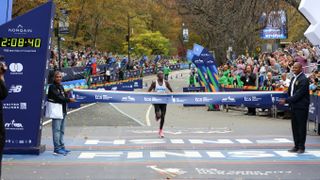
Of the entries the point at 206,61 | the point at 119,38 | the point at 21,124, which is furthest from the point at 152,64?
Result: the point at 21,124

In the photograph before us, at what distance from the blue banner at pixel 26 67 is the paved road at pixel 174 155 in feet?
2.35

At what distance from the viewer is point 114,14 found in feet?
244

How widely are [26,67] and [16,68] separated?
0.21 meters

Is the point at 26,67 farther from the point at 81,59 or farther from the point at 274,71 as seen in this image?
the point at 81,59

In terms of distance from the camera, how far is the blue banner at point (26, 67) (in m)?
12.3

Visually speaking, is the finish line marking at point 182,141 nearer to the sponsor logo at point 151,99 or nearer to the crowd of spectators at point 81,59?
the sponsor logo at point 151,99

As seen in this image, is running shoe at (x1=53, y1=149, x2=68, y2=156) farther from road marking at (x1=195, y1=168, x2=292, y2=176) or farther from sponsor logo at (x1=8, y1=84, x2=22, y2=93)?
road marking at (x1=195, y1=168, x2=292, y2=176)

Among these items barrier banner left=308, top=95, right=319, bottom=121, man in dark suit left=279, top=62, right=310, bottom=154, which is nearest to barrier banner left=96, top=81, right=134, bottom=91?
barrier banner left=308, top=95, right=319, bottom=121

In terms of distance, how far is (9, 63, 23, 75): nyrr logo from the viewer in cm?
1238

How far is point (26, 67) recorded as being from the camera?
1241 cm

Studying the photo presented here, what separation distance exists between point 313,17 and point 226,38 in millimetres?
34696

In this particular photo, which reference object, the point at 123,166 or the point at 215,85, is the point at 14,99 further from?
the point at 215,85

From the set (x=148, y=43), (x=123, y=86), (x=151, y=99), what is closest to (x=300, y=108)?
(x=151, y=99)

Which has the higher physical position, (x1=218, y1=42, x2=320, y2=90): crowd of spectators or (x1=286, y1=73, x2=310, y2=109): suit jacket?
(x1=218, y1=42, x2=320, y2=90): crowd of spectators
